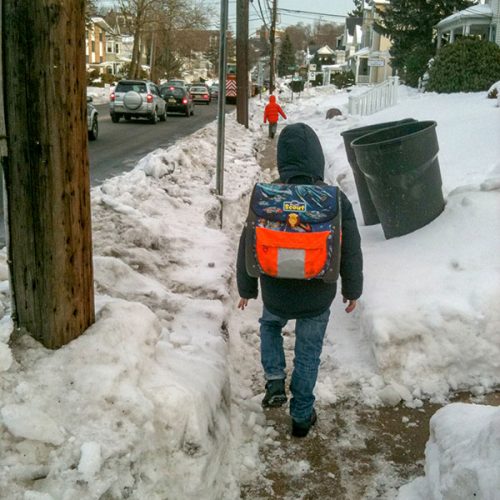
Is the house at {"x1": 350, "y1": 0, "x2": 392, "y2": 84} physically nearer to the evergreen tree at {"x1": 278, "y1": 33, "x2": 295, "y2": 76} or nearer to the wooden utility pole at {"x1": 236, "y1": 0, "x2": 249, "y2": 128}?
the wooden utility pole at {"x1": 236, "y1": 0, "x2": 249, "y2": 128}

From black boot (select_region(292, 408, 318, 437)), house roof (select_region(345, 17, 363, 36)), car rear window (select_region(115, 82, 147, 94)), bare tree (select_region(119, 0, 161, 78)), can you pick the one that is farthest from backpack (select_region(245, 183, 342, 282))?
house roof (select_region(345, 17, 363, 36))

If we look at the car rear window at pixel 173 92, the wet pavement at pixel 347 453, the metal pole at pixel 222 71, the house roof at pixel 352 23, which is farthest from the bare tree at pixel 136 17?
the wet pavement at pixel 347 453

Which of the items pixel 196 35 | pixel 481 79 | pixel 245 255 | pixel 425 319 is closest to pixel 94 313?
pixel 245 255

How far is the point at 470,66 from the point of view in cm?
2148

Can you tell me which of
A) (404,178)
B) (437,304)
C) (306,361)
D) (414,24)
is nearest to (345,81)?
(414,24)

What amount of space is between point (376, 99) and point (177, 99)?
37.1 feet

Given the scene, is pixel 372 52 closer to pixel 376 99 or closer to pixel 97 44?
pixel 376 99

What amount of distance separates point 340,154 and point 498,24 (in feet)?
72.7

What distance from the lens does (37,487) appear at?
7.83 ft

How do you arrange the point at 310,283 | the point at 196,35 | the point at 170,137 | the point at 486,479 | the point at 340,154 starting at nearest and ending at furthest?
the point at 486,479 → the point at 310,283 → the point at 340,154 → the point at 170,137 → the point at 196,35

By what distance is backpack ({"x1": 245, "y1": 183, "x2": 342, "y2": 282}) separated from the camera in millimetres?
3199

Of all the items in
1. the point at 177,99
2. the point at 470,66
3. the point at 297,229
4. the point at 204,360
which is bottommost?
the point at 204,360

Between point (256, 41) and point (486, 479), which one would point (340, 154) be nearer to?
point (486, 479)

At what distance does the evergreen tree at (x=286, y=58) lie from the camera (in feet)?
354
